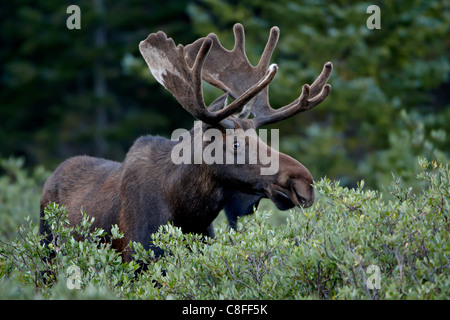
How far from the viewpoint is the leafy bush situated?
12.1 ft

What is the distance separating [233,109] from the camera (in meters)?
4.94

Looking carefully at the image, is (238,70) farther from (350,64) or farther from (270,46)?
(350,64)

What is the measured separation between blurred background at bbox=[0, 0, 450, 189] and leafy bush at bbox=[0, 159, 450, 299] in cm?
559

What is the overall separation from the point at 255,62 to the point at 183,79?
10.6 metres

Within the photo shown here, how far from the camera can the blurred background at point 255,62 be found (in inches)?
619

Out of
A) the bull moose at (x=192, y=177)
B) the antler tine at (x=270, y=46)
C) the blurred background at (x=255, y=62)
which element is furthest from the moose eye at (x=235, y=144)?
the blurred background at (x=255, y=62)

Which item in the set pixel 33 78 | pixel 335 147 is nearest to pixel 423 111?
pixel 335 147

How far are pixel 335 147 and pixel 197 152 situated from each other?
38.6 ft

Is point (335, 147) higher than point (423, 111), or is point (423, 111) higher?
point (423, 111)

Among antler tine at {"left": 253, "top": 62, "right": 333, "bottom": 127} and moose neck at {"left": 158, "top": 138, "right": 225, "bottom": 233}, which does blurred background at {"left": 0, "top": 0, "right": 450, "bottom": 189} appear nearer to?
antler tine at {"left": 253, "top": 62, "right": 333, "bottom": 127}

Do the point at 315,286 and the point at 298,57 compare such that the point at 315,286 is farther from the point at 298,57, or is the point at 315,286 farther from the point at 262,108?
the point at 298,57

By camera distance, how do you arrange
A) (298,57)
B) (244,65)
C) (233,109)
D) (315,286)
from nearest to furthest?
(315,286)
(233,109)
(244,65)
(298,57)

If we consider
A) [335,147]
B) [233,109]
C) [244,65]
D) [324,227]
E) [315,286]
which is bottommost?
[315,286]

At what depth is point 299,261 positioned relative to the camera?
3.89 meters
